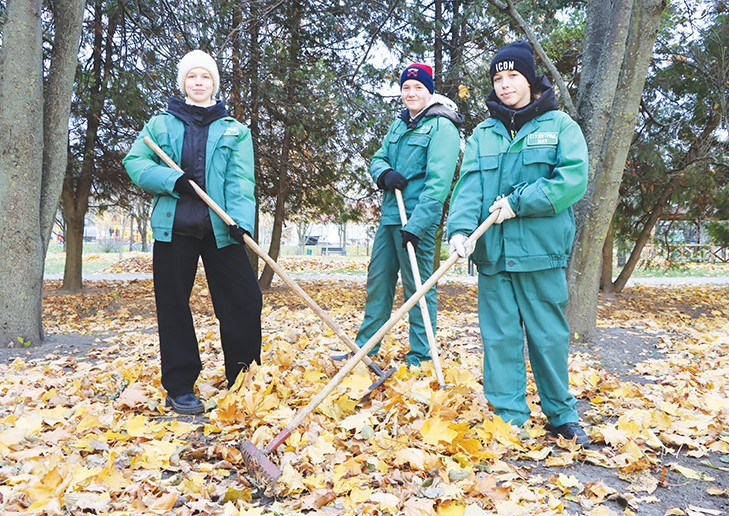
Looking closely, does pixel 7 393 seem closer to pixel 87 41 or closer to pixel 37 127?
pixel 37 127

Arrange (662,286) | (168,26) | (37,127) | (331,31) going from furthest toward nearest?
1. (662,286)
2. (331,31)
3. (168,26)
4. (37,127)

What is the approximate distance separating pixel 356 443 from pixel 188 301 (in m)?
1.30

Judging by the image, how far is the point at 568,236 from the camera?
2881 millimetres

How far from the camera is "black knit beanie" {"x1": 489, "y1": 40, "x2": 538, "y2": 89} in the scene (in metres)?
2.82

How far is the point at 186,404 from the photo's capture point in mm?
3250

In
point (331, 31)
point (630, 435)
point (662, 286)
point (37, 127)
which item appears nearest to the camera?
point (630, 435)

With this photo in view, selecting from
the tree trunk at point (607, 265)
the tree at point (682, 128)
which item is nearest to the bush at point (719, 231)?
the tree at point (682, 128)

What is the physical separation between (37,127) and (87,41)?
4.87 meters

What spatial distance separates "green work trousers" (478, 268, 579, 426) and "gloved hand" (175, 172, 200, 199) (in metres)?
1.59

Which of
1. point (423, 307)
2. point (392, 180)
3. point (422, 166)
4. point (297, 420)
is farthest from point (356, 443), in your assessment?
point (422, 166)

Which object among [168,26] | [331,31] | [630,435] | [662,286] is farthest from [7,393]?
[662,286]

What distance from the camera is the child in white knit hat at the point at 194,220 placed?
3182mm

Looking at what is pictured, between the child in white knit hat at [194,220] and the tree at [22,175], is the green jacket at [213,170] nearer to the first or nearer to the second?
the child in white knit hat at [194,220]

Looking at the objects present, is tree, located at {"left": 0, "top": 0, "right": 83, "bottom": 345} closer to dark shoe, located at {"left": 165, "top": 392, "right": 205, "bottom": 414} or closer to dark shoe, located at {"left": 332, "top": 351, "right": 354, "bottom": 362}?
dark shoe, located at {"left": 165, "top": 392, "right": 205, "bottom": 414}
